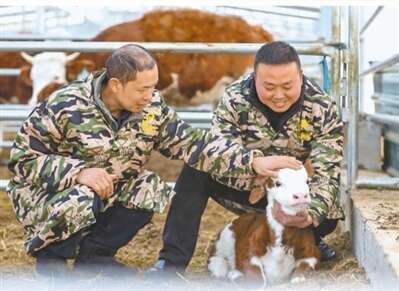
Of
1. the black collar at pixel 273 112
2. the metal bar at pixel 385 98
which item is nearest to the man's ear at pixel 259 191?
the black collar at pixel 273 112

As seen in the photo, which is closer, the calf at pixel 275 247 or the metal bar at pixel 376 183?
the calf at pixel 275 247

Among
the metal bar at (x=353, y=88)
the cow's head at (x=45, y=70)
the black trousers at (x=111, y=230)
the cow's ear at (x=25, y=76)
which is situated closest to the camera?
the black trousers at (x=111, y=230)

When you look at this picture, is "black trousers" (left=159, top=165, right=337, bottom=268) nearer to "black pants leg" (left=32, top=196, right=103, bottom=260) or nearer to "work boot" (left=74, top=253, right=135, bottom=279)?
"work boot" (left=74, top=253, right=135, bottom=279)

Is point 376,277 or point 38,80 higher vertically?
point 38,80

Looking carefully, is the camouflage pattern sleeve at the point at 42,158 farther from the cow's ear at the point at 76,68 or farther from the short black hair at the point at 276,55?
the cow's ear at the point at 76,68

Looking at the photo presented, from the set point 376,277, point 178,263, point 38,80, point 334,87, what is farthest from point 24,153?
point 38,80

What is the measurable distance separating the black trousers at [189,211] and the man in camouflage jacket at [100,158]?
0.15 metres

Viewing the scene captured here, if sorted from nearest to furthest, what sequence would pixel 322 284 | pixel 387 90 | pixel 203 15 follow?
pixel 322 284
pixel 387 90
pixel 203 15

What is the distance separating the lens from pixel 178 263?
3242 millimetres

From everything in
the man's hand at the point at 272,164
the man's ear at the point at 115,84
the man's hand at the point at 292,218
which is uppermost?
the man's ear at the point at 115,84

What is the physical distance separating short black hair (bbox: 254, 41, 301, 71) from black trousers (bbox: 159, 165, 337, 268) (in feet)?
1.63

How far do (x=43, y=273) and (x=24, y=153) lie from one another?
400 millimetres

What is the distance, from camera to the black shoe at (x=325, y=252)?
3.43 metres

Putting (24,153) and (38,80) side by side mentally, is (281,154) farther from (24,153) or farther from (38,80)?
(38,80)
